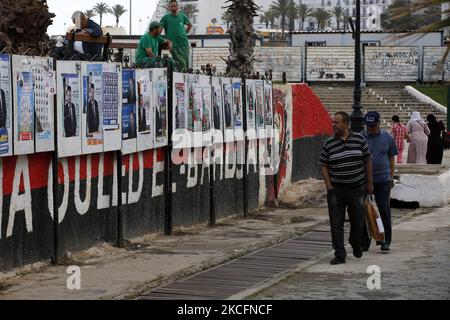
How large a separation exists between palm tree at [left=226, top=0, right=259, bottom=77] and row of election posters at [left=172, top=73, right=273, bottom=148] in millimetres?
5714

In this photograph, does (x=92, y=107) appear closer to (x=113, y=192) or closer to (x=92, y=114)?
(x=92, y=114)

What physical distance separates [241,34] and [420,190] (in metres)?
7.16

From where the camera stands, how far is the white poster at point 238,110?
17750 mm

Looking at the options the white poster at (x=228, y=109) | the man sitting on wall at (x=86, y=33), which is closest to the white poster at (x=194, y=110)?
the white poster at (x=228, y=109)

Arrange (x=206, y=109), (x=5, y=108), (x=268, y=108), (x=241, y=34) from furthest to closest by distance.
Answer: (x=241, y=34) → (x=268, y=108) → (x=206, y=109) → (x=5, y=108)

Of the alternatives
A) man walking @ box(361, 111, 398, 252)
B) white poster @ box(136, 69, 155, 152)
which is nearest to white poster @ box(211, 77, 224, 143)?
white poster @ box(136, 69, 155, 152)

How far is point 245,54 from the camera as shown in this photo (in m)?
25.7

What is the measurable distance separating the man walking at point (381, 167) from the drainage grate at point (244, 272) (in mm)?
782

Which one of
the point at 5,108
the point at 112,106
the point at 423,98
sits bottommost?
the point at 423,98

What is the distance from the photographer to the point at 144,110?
1434 centimetres

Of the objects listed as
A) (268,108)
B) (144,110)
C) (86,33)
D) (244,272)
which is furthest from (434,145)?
(244,272)

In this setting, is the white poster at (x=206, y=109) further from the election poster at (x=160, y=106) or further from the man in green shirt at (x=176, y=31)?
the man in green shirt at (x=176, y=31)

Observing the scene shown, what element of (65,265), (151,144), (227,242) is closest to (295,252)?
(227,242)

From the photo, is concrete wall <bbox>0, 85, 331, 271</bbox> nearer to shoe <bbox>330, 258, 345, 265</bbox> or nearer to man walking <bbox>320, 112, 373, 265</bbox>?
man walking <bbox>320, 112, 373, 265</bbox>
